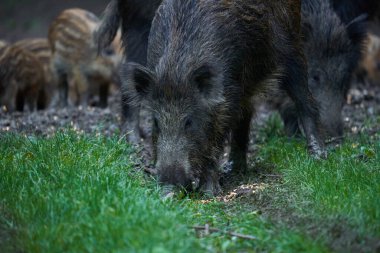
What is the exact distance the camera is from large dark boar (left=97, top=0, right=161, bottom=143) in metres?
6.75

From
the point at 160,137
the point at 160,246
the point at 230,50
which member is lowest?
the point at 160,246

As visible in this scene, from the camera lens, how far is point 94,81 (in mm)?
11125

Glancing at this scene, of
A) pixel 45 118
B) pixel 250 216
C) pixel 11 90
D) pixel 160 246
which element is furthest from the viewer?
pixel 11 90

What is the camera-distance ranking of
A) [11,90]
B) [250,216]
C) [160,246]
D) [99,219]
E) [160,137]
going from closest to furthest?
[160,246]
[99,219]
[250,216]
[160,137]
[11,90]

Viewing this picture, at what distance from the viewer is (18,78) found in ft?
34.6

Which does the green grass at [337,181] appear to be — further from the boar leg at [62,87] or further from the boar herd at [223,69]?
the boar leg at [62,87]

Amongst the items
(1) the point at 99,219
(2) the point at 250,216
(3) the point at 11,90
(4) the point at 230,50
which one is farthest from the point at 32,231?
(3) the point at 11,90

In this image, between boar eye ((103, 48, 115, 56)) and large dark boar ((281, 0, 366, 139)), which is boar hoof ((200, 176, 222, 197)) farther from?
boar eye ((103, 48, 115, 56))

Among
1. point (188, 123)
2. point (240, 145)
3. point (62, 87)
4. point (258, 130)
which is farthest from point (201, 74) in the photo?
point (62, 87)

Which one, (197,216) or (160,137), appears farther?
(160,137)

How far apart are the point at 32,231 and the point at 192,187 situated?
148 cm

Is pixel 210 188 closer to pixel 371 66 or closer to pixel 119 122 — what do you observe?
pixel 119 122

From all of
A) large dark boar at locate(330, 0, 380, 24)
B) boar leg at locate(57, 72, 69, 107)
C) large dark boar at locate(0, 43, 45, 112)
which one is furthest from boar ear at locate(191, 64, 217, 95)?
boar leg at locate(57, 72, 69, 107)

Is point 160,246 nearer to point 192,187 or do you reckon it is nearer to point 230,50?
point 192,187
